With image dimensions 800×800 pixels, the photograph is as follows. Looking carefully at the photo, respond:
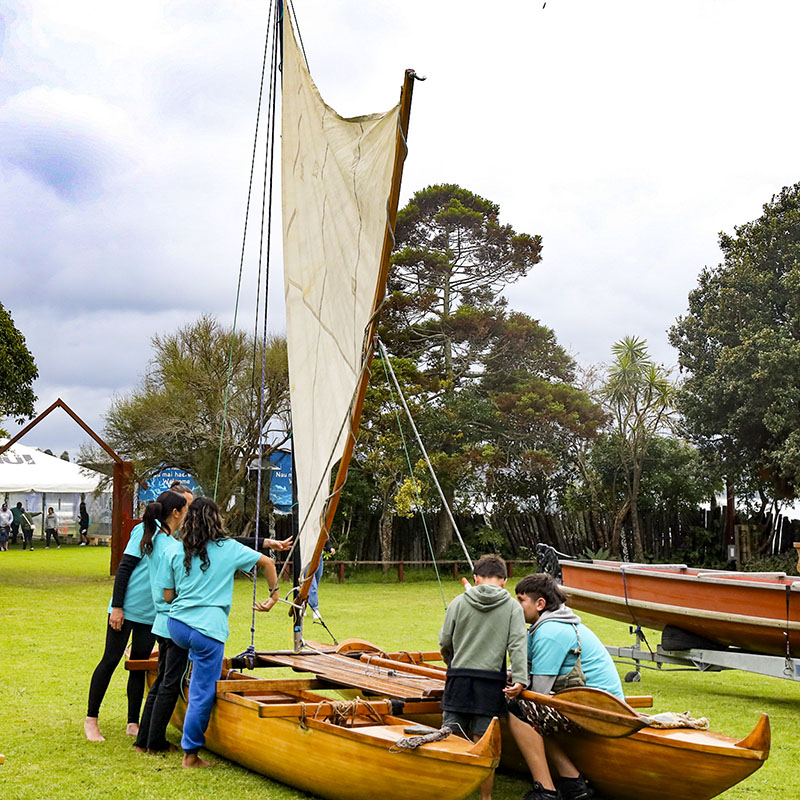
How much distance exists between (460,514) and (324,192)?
1727 centimetres

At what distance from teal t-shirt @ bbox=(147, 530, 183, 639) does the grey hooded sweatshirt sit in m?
1.83

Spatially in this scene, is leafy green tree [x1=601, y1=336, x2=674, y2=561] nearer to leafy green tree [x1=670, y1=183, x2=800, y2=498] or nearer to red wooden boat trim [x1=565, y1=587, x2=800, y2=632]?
leafy green tree [x1=670, y1=183, x2=800, y2=498]

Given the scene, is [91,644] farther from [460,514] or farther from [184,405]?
[460,514]

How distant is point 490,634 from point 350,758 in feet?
2.90

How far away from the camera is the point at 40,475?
3469cm

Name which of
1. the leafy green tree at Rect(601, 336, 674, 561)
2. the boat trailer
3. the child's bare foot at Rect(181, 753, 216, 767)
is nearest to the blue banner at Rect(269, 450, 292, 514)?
the leafy green tree at Rect(601, 336, 674, 561)

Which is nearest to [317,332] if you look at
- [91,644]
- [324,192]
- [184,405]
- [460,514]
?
[324,192]

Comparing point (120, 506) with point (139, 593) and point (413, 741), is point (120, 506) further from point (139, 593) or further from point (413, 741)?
point (413, 741)

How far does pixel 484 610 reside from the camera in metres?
4.79

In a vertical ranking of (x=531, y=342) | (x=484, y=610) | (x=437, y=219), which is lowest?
(x=484, y=610)

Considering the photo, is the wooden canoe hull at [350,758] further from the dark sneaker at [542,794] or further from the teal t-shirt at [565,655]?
the teal t-shirt at [565,655]

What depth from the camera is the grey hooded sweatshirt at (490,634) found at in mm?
4758

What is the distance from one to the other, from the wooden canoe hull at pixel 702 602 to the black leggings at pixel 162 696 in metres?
4.49

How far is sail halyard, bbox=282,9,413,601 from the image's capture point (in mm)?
5730
